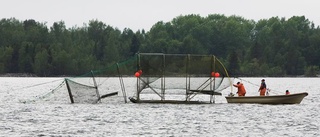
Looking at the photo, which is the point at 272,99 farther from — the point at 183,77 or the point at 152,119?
the point at 152,119

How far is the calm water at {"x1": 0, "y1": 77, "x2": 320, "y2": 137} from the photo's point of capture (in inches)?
1891

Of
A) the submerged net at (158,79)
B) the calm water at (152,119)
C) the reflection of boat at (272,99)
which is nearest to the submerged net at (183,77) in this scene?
the submerged net at (158,79)

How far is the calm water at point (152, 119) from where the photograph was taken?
48031 millimetres

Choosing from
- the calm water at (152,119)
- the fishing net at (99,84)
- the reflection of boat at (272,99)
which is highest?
the fishing net at (99,84)

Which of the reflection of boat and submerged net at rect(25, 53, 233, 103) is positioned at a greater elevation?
submerged net at rect(25, 53, 233, 103)

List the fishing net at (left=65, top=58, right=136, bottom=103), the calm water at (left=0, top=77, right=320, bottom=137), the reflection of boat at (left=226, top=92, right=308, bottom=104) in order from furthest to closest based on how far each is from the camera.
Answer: the reflection of boat at (left=226, top=92, right=308, bottom=104) < the fishing net at (left=65, top=58, right=136, bottom=103) < the calm water at (left=0, top=77, right=320, bottom=137)

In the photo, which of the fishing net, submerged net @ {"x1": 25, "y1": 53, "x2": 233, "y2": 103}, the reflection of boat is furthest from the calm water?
submerged net @ {"x1": 25, "y1": 53, "x2": 233, "y2": 103}

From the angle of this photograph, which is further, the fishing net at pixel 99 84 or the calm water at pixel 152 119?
the fishing net at pixel 99 84

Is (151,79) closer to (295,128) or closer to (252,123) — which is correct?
(252,123)

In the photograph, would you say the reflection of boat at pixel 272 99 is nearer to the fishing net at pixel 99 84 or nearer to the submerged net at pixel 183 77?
the submerged net at pixel 183 77

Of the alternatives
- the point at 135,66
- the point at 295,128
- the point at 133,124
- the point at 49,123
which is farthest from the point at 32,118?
the point at 295,128

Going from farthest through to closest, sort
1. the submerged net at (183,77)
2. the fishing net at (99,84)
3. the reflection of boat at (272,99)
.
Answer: the reflection of boat at (272,99) < the fishing net at (99,84) < the submerged net at (183,77)

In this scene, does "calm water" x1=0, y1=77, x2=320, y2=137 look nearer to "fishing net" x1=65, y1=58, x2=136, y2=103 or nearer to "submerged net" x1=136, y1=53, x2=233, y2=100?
"fishing net" x1=65, y1=58, x2=136, y2=103

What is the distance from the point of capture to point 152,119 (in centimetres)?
5600
